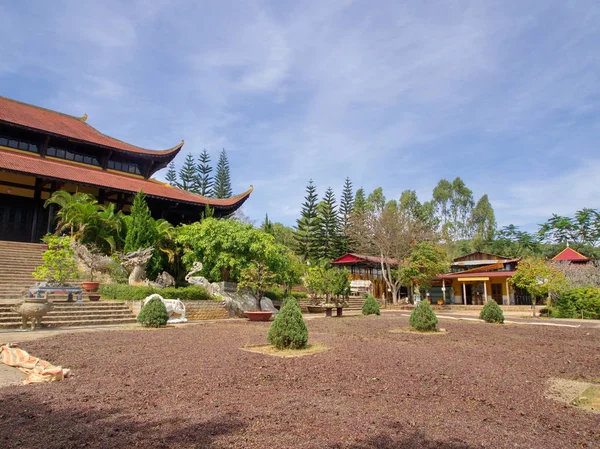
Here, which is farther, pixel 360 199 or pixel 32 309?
pixel 360 199

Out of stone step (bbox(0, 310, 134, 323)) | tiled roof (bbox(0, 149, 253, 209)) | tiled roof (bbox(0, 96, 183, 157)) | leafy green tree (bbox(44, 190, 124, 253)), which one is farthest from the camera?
tiled roof (bbox(0, 96, 183, 157))

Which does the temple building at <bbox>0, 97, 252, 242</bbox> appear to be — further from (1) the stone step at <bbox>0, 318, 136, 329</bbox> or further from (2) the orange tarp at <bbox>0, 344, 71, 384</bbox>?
(2) the orange tarp at <bbox>0, 344, 71, 384</bbox>

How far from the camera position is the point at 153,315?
11398mm

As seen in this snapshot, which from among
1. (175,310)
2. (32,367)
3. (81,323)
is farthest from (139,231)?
(32,367)

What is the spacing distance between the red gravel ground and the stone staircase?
13.3 feet

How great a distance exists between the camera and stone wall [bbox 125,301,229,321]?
14.1 meters

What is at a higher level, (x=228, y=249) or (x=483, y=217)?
(x=483, y=217)

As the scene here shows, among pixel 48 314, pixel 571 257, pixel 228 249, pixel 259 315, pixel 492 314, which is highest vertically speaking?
pixel 571 257

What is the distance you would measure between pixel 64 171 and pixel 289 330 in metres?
18.6

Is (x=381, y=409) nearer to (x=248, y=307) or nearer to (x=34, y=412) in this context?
(x=34, y=412)

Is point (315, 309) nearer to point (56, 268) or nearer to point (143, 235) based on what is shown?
point (143, 235)

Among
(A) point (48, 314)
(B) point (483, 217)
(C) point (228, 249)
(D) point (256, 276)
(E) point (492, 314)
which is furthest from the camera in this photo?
(B) point (483, 217)

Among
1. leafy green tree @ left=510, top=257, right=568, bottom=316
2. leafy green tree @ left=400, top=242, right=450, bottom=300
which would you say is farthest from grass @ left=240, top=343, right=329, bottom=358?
leafy green tree @ left=400, top=242, right=450, bottom=300

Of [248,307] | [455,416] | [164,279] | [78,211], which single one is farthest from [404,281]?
[455,416]
